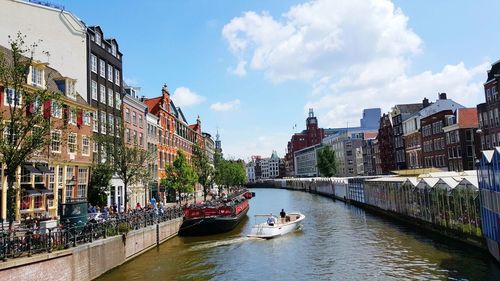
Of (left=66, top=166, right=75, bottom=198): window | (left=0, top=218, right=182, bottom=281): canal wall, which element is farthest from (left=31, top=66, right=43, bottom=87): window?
(left=0, top=218, right=182, bottom=281): canal wall

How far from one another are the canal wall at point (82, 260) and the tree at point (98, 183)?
39.6 ft

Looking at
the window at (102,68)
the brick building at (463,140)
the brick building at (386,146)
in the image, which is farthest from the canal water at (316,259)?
the brick building at (386,146)

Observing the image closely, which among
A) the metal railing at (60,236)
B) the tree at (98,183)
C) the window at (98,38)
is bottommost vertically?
the metal railing at (60,236)

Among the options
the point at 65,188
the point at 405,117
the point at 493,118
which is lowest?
the point at 65,188

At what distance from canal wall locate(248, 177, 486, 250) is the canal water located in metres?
1.27

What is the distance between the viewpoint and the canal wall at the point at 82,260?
58.0 feet

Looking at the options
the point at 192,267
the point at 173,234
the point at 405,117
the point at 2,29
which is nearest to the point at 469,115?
the point at 405,117

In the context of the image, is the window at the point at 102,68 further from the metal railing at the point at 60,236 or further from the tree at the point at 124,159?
the metal railing at the point at 60,236

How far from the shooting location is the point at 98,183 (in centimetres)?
4312

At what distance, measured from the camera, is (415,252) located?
2862 centimetres

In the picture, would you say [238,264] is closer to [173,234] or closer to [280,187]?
[173,234]

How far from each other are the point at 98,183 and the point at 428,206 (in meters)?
31.7

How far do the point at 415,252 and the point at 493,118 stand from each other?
143 ft

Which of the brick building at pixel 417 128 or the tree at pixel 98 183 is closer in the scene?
the tree at pixel 98 183
